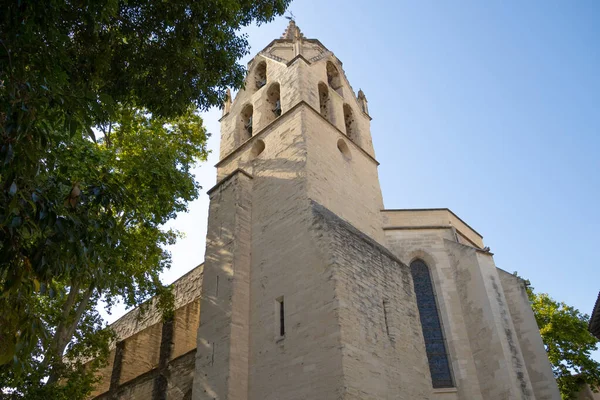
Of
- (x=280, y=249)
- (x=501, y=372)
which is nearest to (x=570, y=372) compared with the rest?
(x=501, y=372)

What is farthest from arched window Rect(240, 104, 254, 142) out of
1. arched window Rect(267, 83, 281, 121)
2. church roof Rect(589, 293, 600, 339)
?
church roof Rect(589, 293, 600, 339)

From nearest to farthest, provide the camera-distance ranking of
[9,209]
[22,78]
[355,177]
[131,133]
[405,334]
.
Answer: [9,209] < [22,78] < [405,334] < [131,133] < [355,177]

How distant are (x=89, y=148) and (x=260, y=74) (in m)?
10.4

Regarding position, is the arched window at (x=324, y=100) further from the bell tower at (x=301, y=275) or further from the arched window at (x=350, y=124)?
the arched window at (x=350, y=124)

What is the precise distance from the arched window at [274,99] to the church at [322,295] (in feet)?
0.16

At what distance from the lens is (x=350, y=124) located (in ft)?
62.2

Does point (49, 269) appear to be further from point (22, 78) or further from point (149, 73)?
point (149, 73)

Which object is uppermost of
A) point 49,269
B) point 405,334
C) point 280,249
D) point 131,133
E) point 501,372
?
point 131,133

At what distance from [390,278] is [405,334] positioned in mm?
1436

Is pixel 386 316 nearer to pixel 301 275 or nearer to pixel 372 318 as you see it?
pixel 372 318

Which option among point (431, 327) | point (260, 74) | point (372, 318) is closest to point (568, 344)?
point (431, 327)

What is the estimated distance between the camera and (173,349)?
1504 cm

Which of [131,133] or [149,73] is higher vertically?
[131,133]

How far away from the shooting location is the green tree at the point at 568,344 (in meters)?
18.5
